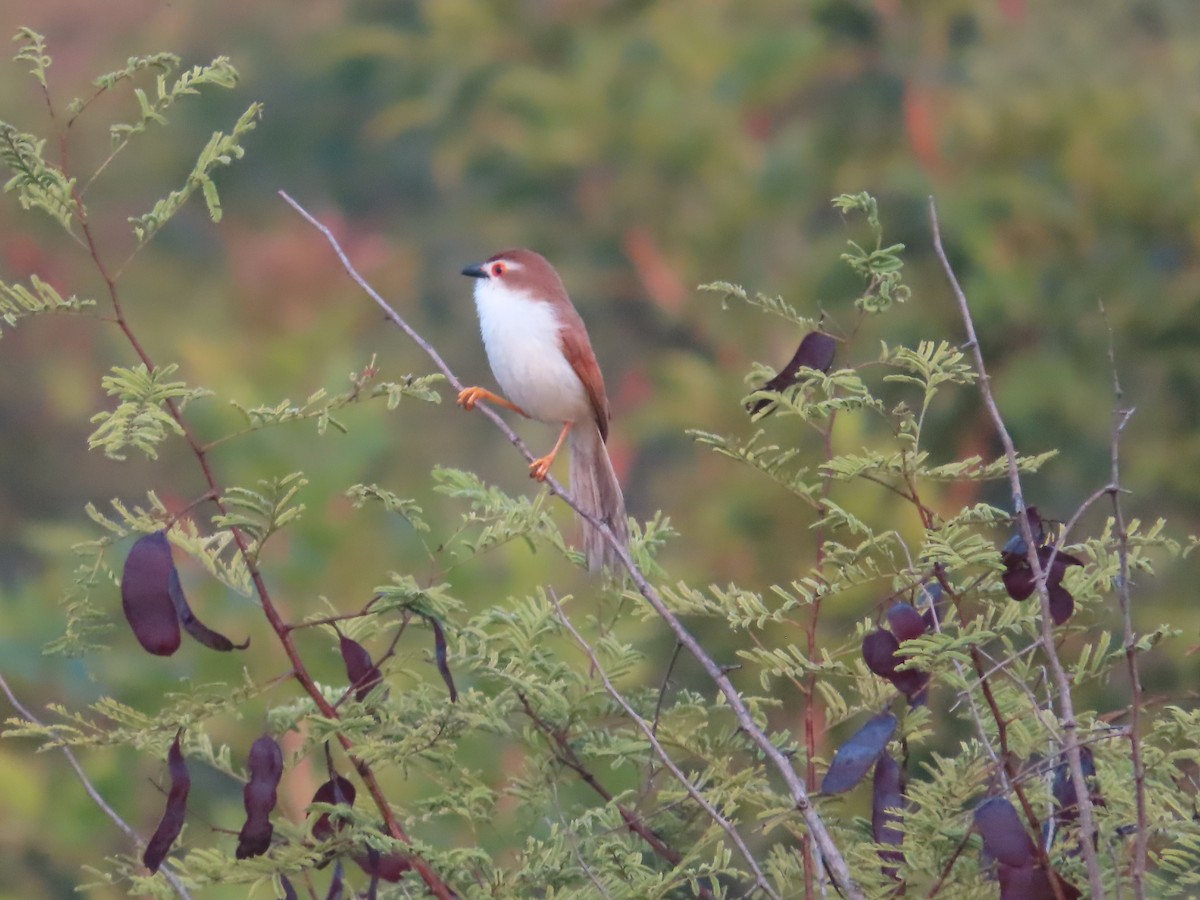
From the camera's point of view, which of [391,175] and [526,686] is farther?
[391,175]

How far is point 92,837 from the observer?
18.1ft

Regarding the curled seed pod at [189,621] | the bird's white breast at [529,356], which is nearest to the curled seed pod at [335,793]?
the curled seed pod at [189,621]

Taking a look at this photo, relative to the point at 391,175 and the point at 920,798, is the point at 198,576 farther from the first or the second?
the point at 391,175

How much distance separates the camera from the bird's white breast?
14.3 feet

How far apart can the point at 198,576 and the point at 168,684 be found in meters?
1.09

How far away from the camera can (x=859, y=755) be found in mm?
1758

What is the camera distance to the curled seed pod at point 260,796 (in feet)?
5.75

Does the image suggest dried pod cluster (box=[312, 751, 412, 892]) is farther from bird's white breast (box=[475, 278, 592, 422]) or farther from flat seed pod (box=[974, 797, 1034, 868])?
bird's white breast (box=[475, 278, 592, 422])

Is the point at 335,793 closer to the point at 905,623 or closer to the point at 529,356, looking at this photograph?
the point at 905,623

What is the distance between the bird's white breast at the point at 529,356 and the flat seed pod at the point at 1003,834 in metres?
2.88

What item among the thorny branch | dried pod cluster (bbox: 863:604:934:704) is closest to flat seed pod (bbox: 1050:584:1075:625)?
dried pod cluster (bbox: 863:604:934:704)

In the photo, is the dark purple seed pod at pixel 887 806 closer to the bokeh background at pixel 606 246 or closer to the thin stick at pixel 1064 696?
the thin stick at pixel 1064 696

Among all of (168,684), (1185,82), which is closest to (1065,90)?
(1185,82)

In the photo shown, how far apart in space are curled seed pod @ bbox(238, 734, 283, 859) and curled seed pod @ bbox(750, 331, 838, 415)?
0.71m
